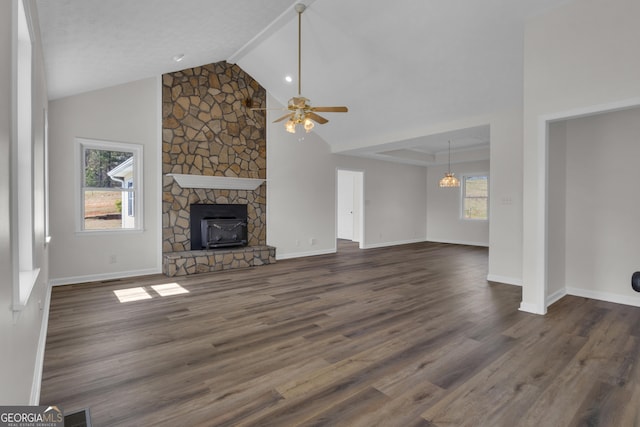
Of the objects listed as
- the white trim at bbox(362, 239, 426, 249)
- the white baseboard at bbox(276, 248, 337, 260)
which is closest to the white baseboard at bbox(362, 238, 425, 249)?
the white trim at bbox(362, 239, 426, 249)

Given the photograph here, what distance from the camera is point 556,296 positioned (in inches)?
164

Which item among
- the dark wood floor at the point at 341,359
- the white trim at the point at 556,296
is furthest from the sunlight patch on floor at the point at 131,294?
the white trim at the point at 556,296

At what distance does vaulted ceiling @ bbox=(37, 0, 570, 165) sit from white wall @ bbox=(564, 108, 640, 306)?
1127 millimetres

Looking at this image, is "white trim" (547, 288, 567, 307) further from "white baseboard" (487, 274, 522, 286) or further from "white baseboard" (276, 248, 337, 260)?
"white baseboard" (276, 248, 337, 260)

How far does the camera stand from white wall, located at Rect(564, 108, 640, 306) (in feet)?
12.9

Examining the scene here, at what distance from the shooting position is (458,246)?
9.41 metres

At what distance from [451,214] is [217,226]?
719cm

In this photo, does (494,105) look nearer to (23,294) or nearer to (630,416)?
(630,416)

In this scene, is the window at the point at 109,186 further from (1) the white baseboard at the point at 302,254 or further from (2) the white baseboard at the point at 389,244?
(2) the white baseboard at the point at 389,244

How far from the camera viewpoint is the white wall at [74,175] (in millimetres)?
4840

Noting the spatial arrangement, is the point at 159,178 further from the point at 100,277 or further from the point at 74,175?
the point at 100,277

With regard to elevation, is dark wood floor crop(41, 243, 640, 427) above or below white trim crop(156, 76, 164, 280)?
below

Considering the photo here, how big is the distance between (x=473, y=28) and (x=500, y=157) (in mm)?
2038

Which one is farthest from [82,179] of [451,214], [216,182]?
[451,214]
